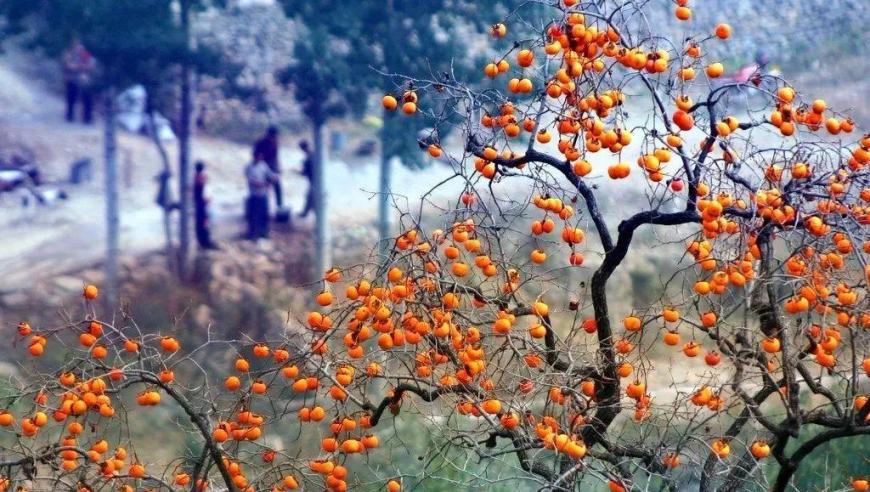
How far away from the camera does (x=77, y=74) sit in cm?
517

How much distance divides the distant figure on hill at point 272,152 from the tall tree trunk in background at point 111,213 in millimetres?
726

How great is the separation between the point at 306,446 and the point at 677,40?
3137mm

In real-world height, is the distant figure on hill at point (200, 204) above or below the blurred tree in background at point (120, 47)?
below

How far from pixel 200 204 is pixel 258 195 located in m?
0.30

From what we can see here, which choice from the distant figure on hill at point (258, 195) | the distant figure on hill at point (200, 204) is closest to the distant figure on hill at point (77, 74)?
the distant figure on hill at point (200, 204)

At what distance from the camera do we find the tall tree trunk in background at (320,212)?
5586 millimetres

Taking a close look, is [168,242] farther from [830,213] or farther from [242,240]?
[830,213]

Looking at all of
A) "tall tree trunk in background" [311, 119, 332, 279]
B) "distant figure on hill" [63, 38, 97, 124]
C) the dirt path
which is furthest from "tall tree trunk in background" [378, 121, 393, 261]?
"distant figure on hill" [63, 38, 97, 124]

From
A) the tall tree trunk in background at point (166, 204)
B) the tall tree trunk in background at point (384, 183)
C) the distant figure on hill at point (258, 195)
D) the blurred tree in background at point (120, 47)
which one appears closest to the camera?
the blurred tree in background at point (120, 47)

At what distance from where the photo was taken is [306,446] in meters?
5.36

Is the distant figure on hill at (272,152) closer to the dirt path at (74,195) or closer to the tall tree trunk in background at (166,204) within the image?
the dirt path at (74,195)

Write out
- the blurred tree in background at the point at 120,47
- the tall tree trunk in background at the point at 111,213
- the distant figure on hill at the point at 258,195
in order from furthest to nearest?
the distant figure on hill at the point at 258,195 → the tall tree trunk in background at the point at 111,213 → the blurred tree in background at the point at 120,47

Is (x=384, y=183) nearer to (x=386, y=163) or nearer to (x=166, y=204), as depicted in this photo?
(x=386, y=163)

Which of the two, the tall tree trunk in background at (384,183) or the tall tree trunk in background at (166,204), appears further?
the tall tree trunk in background at (384,183)
